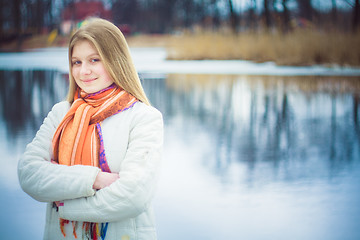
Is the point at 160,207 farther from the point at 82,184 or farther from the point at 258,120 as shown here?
the point at 258,120

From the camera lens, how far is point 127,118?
66.9 inches

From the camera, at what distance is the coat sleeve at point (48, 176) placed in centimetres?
159

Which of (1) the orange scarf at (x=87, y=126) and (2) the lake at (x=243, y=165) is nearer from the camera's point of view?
(1) the orange scarf at (x=87, y=126)

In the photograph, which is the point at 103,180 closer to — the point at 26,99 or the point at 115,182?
the point at 115,182

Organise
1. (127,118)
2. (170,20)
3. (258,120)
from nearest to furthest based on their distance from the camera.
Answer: (127,118), (258,120), (170,20)

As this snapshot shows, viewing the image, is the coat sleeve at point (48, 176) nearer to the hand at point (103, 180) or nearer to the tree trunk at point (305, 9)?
the hand at point (103, 180)

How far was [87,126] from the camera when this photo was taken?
1688mm

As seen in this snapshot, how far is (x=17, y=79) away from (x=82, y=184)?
12821 mm

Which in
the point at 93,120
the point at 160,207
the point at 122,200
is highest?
the point at 93,120

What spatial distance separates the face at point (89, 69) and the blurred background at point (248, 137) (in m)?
0.44

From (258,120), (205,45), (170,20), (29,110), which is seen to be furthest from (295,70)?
(170,20)

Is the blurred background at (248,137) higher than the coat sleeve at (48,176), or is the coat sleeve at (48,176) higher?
the coat sleeve at (48,176)

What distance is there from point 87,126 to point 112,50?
0.91 ft

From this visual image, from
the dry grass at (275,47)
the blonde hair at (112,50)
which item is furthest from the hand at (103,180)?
the dry grass at (275,47)
